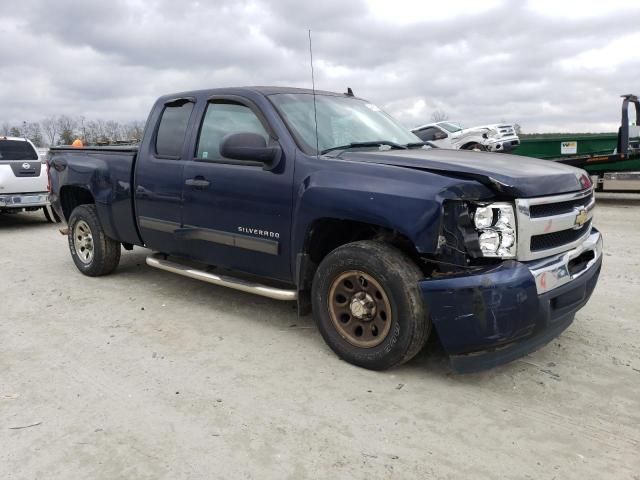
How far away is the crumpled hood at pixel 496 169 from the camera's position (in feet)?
10.0

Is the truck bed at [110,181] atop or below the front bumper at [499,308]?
atop

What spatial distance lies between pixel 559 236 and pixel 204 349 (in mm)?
2554

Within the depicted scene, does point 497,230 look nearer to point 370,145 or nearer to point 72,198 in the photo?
point 370,145

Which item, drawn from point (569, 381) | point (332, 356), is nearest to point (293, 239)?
point (332, 356)

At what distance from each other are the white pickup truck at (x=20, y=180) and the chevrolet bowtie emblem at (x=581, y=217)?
30.0ft

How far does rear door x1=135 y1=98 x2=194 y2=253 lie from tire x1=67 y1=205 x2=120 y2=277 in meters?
0.94

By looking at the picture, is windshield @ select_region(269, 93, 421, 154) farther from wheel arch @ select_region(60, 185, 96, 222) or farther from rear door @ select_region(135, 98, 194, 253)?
wheel arch @ select_region(60, 185, 96, 222)

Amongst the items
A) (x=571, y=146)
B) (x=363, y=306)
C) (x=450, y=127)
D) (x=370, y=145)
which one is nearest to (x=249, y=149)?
(x=370, y=145)

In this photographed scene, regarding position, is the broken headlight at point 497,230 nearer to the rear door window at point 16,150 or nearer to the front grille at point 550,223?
the front grille at point 550,223

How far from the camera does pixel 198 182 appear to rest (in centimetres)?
443

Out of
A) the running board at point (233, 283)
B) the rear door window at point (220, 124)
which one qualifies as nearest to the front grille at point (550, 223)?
the running board at point (233, 283)

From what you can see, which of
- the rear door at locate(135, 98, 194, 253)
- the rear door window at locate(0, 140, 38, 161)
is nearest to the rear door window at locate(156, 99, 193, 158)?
the rear door at locate(135, 98, 194, 253)

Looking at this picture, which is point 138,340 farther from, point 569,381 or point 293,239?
point 569,381

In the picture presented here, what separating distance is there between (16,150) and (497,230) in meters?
10.8
